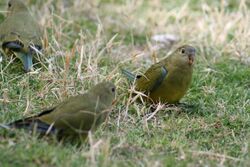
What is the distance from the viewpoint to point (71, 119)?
447cm

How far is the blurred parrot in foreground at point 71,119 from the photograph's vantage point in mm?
4398

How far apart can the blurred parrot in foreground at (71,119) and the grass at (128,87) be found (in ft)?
0.24

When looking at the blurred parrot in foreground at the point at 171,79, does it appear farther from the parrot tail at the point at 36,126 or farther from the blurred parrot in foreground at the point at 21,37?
the parrot tail at the point at 36,126

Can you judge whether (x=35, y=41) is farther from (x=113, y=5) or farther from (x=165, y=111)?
(x=113, y=5)

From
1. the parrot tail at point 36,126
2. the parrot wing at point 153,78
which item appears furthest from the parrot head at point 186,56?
the parrot tail at point 36,126

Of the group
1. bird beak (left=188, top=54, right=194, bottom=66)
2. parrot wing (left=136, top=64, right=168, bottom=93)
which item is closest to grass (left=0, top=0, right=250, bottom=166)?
parrot wing (left=136, top=64, right=168, bottom=93)

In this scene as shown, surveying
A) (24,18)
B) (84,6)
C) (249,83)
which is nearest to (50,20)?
(24,18)

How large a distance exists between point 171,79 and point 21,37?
1520 millimetres

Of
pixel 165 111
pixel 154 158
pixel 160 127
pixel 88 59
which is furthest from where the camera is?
pixel 88 59

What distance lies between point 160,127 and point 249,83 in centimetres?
160

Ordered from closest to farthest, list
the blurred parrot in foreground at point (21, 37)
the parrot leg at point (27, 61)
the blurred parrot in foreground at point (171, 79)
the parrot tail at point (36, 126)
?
the parrot tail at point (36, 126)
the blurred parrot in foreground at point (171, 79)
the parrot leg at point (27, 61)
the blurred parrot in foreground at point (21, 37)

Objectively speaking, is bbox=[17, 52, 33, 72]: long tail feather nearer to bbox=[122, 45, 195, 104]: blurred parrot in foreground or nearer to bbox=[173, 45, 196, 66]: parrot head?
bbox=[122, 45, 195, 104]: blurred parrot in foreground

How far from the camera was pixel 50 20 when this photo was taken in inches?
282

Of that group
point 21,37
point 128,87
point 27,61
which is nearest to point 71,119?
point 128,87
